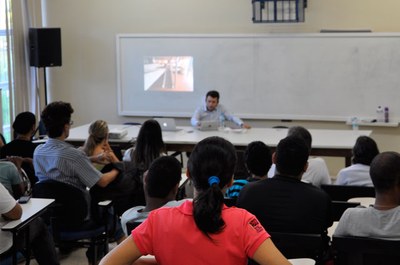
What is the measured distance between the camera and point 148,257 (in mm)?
1747

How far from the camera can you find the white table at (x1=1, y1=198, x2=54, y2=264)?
294 centimetres

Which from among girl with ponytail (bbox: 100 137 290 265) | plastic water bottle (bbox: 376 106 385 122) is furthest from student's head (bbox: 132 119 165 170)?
plastic water bottle (bbox: 376 106 385 122)

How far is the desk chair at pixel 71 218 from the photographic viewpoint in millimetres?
3529

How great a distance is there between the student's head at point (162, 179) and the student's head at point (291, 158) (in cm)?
50

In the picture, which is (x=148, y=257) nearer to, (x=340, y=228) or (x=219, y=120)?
(x=340, y=228)

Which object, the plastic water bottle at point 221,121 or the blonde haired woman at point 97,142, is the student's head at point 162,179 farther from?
the plastic water bottle at point 221,121

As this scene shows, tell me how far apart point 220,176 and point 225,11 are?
6.11 metres

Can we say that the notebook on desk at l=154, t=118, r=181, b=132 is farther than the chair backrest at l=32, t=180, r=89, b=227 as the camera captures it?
Yes

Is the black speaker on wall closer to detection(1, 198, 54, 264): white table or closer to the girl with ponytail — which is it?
detection(1, 198, 54, 264): white table

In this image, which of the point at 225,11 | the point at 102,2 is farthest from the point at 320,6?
the point at 102,2

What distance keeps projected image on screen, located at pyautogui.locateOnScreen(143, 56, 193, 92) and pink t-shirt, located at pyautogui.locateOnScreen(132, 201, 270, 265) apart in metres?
6.23

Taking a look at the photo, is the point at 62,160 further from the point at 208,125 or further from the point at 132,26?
the point at 132,26

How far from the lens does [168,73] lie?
788 cm

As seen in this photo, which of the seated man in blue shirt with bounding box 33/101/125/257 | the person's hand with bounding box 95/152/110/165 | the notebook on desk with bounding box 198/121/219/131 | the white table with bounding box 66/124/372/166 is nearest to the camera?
the seated man in blue shirt with bounding box 33/101/125/257
